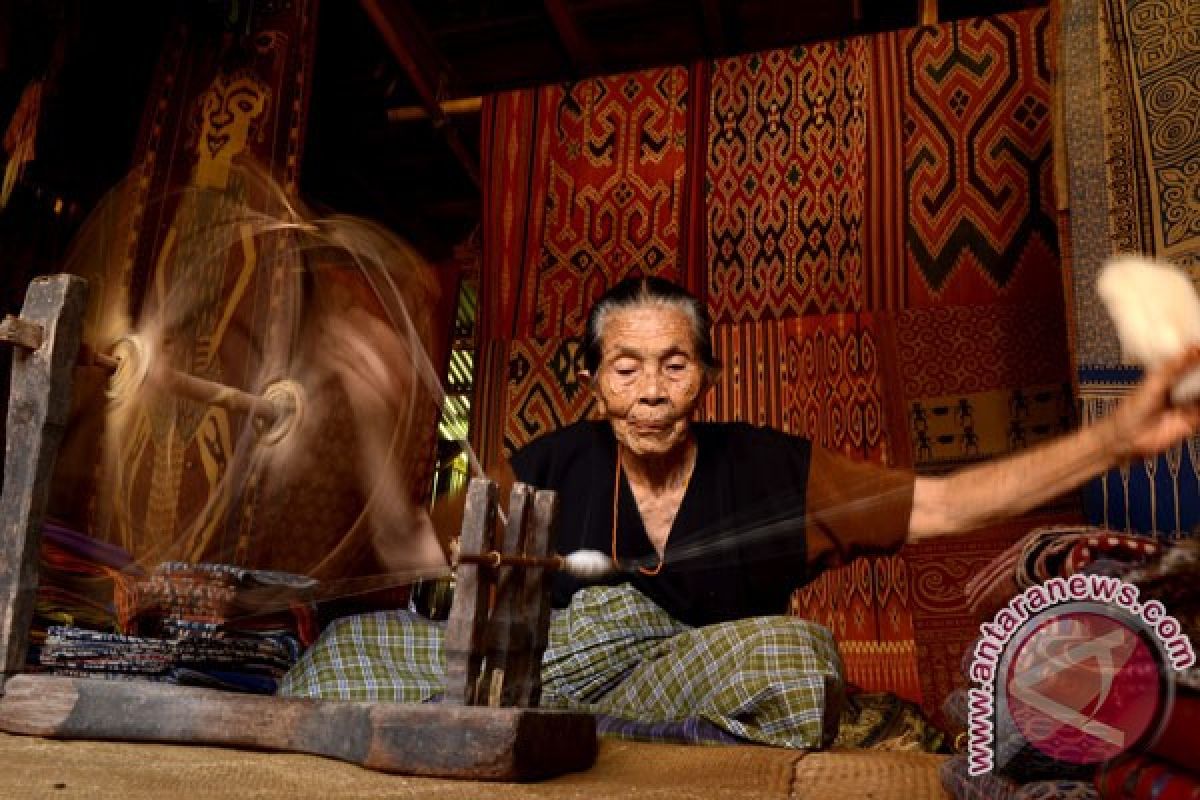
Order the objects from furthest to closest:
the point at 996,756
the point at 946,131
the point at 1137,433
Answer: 1. the point at 946,131
2. the point at 1137,433
3. the point at 996,756

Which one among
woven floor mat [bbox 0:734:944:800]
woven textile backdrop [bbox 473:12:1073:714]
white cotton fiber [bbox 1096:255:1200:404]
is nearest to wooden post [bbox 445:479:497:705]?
woven floor mat [bbox 0:734:944:800]

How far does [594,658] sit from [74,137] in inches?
172

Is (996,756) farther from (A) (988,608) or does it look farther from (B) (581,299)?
(B) (581,299)

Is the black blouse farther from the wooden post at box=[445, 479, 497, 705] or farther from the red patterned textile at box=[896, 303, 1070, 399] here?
the red patterned textile at box=[896, 303, 1070, 399]

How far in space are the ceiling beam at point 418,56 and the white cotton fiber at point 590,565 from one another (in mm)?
3466

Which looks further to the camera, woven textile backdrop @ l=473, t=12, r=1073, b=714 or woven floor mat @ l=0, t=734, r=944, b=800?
woven textile backdrop @ l=473, t=12, r=1073, b=714

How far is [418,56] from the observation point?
5145mm

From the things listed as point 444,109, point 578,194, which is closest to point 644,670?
point 578,194

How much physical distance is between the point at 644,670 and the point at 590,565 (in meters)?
0.32

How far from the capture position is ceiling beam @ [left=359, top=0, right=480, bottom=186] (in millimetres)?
4812

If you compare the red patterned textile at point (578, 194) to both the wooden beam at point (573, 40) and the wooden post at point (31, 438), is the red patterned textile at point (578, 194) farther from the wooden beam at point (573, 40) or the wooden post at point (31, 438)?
the wooden post at point (31, 438)

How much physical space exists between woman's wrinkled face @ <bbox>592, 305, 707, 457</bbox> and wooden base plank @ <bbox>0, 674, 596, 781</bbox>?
1011mm

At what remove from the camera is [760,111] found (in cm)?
480

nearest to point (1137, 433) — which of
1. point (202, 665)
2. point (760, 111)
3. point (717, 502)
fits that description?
point (717, 502)
